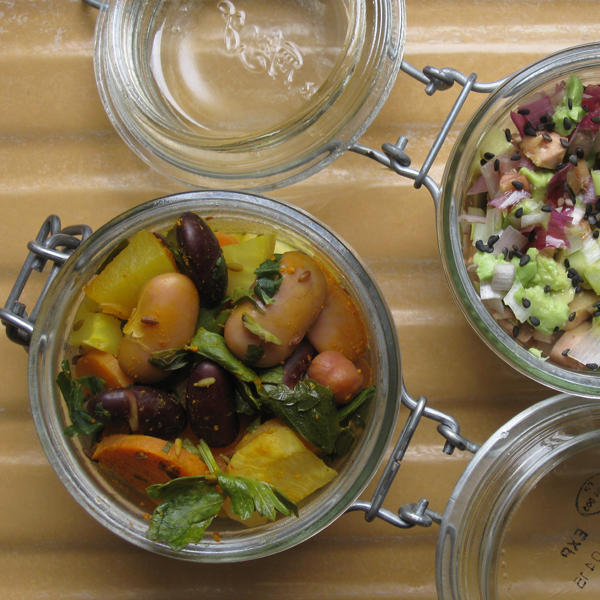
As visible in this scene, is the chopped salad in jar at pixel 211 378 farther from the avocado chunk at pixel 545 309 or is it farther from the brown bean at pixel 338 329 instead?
the avocado chunk at pixel 545 309

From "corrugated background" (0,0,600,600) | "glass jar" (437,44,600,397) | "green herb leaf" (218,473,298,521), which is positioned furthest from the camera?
"corrugated background" (0,0,600,600)

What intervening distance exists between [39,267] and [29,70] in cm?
33

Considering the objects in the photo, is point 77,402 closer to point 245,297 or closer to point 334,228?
point 245,297

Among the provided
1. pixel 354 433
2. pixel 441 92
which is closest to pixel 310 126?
pixel 441 92

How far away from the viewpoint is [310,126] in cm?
75

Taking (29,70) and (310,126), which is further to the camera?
(29,70)

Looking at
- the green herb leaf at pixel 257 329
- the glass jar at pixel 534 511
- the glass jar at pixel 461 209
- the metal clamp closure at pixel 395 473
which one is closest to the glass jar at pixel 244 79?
the glass jar at pixel 461 209

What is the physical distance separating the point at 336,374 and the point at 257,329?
100 millimetres

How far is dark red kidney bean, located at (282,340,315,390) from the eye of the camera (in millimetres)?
635

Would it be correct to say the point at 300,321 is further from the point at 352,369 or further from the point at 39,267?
the point at 39,267

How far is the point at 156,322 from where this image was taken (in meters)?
0.61

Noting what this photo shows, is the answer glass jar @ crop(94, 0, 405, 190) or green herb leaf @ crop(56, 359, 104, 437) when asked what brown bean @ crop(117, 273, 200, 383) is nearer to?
green herb leaf @ crop(56, 359, 104, 437)

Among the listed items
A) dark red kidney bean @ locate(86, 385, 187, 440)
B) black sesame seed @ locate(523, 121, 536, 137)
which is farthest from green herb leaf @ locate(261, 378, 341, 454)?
black sesame seed @ locate(523, 121, 536, 137)

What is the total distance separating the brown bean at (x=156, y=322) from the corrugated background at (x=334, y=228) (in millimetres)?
284
